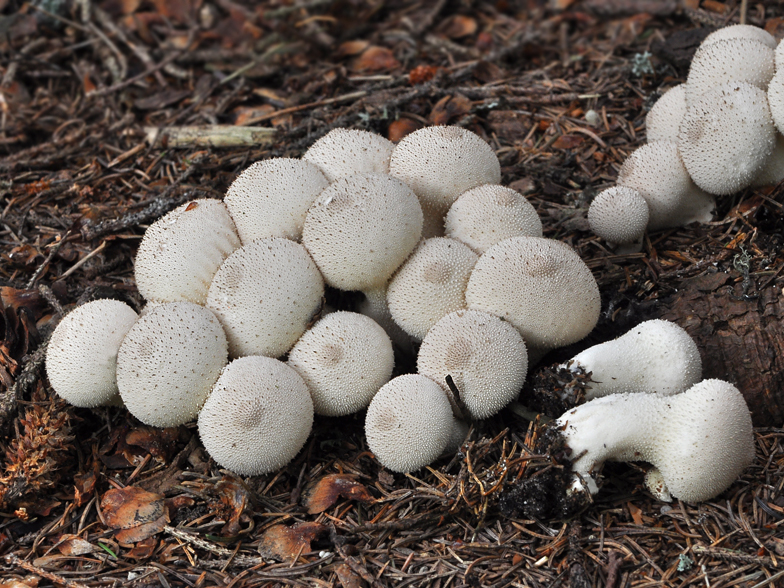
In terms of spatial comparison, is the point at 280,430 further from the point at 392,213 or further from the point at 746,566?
the point at 746,566

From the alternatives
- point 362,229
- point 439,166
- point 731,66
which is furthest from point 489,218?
point 731,66

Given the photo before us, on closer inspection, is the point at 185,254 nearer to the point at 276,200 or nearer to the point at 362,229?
the point at 276,200

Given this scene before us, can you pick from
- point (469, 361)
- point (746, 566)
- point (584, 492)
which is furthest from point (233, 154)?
point (746, 566)

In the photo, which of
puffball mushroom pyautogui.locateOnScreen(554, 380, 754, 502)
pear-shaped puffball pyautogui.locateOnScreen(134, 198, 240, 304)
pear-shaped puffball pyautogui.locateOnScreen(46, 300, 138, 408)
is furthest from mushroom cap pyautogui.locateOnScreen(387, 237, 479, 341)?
pear-shaped puffball pyautogui.locateOnScreen(46, 300, 138, 408)

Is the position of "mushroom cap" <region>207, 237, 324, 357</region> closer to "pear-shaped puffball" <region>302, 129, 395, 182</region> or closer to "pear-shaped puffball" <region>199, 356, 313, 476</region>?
"pear-shaped puffball" <region>199, 356, 313, 476</region>

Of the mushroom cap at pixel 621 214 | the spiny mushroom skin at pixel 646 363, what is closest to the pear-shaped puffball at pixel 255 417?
the spiny mushroom skin at pixel 646 363

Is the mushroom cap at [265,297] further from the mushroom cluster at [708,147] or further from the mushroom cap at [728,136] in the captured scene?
the mushroom cap at [728,136]
